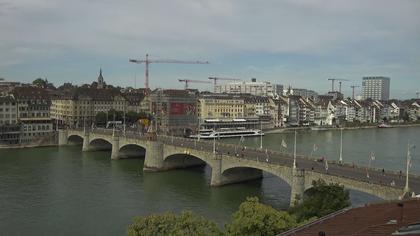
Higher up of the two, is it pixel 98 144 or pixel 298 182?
pixel 298 182

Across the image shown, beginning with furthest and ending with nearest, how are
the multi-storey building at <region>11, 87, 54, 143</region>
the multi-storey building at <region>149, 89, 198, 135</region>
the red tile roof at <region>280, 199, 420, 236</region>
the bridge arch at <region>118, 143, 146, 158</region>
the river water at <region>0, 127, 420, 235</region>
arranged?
1. the multi-storey building at <region>149, 89, 198, 135</region>
2. the multi-storey building at <region>11, 87, 54, 143</region>
3. the bridge arch at <region>118, 143, 146, 158</region>
4. the river water at <region>0, 127, 420, 235</region>
5. the red tile roof at <region>280, 199, 420, 236</region>

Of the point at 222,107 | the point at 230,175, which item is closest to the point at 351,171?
the point at 230,175

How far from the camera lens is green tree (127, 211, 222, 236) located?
73.5 ft

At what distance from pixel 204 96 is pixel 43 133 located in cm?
5315

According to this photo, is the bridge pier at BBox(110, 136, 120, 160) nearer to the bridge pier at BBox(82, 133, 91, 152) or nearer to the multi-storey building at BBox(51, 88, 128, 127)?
the bridge pier at BBox(82, 133, 91, 152)

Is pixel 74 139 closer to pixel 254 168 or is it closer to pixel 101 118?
pixel 101 118

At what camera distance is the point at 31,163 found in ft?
220

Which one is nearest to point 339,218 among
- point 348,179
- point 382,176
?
point 348,179

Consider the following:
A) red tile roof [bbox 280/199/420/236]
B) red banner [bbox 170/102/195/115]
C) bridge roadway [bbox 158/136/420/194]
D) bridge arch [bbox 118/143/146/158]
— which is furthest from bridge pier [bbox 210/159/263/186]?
red banner [bbox 170/102/195/115]

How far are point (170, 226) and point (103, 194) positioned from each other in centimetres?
2614

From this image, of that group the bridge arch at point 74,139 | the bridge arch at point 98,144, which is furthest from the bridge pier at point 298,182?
the bridge arch at point 74,139

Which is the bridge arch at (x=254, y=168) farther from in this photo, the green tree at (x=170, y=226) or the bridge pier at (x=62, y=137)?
the bridge pier at (x=62, y=137)

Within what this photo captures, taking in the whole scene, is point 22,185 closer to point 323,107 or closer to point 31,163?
point 31,163

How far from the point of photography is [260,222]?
2291 cm
